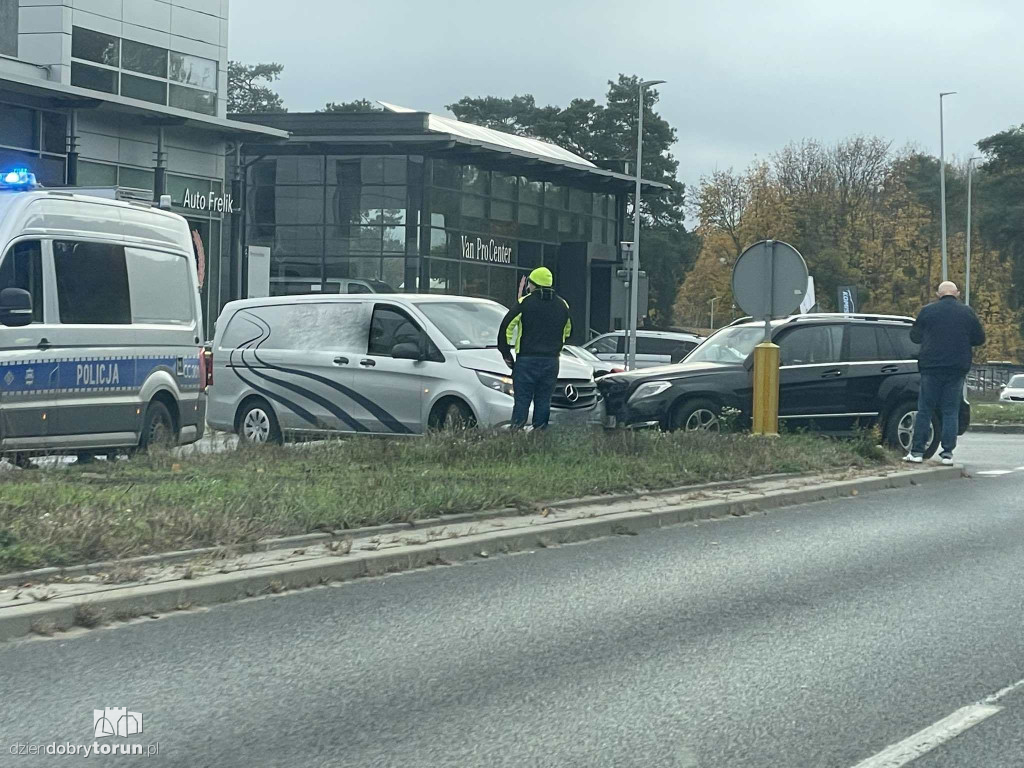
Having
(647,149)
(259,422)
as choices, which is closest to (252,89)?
(647,149)

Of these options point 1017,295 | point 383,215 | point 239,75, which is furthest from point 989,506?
point 239,75

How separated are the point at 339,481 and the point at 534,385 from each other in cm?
422

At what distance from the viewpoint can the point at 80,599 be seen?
675 centimetres

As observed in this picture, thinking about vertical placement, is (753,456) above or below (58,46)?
below

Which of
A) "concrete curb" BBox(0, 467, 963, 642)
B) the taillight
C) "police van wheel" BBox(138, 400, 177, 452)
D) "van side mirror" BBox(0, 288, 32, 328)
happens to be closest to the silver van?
the taillight

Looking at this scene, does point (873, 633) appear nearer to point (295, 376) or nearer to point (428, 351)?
point (428, 351)

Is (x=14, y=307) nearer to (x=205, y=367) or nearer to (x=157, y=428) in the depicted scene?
(x=157, y=428)

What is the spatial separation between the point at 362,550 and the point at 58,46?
2770cm

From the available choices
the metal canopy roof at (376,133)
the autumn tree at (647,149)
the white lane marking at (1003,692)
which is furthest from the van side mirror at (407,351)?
the autumn tree at (647,149)

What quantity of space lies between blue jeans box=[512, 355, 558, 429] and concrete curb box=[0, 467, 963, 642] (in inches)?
123

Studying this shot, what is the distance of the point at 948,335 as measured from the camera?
48.4 feet

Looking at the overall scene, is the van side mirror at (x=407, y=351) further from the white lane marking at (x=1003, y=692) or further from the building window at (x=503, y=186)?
the building window at (x=503, y=186)

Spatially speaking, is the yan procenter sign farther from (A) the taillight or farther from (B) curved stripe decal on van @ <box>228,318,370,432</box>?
(A) the taillight

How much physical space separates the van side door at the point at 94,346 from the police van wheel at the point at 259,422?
3.55 m
